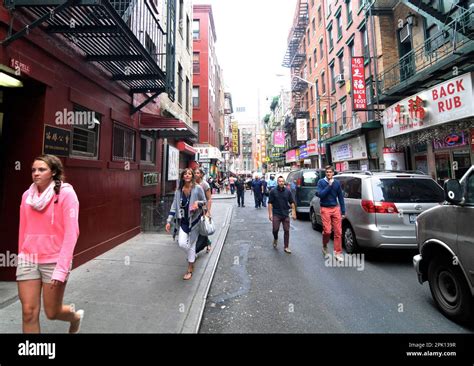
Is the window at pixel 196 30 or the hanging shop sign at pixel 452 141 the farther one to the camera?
the window at pixel 196 30

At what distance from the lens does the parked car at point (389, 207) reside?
520 centimetres

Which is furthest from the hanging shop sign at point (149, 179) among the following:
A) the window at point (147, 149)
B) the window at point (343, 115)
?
the window at point (343, 115)

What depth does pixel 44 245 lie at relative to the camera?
2336 mm

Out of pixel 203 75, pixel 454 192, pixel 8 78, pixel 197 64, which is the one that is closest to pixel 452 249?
pixel 454 192

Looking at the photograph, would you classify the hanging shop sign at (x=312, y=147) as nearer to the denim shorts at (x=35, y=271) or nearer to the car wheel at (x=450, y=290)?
the car wheel at (x=450, y=290)

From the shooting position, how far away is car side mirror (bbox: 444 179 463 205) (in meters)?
2.96

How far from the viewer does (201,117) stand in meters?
28.2

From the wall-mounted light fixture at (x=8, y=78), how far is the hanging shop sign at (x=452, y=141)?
1247cm

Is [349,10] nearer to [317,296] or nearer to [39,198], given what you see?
[317,296]

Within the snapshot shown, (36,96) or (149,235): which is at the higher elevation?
(36,96)

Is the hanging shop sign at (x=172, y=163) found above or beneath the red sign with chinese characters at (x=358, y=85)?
beneath
